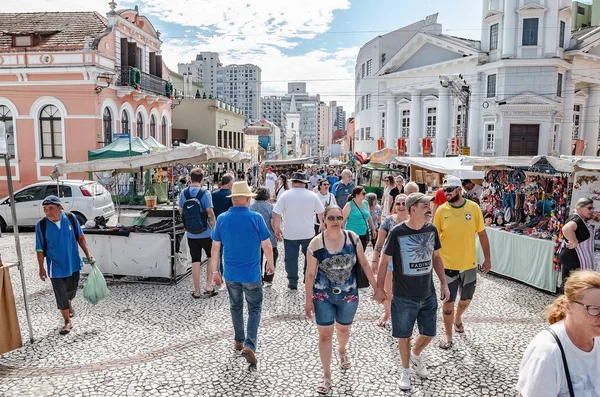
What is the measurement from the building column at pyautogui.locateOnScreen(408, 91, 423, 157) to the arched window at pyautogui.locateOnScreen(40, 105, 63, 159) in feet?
78.9

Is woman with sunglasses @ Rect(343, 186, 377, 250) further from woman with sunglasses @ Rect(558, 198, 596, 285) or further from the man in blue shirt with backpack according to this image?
woman with sunglasses @ Rect(558, 198, 596, 285)

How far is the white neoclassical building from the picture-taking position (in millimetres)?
27906

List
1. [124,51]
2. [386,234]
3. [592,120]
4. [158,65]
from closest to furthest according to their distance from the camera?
[386,234]
[124,51]
[158,65]
[592,120]

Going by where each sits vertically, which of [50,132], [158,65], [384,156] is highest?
[158,65]

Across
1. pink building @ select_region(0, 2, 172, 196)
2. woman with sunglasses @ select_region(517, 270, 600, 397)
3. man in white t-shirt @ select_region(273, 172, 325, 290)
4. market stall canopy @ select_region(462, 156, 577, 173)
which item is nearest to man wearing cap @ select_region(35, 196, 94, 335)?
man in white t-shirt @ select_region(273, 172, 325, 290)

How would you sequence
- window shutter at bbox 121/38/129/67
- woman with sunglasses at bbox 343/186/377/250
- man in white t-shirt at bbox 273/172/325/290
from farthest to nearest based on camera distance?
window shutter at bbox 121/38/129/67 < woman with sunglasses at bbox 343/186/377/250 < man in white t-shirt at bbox 273/172/325/290

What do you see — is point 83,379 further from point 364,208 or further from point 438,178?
point 438,178

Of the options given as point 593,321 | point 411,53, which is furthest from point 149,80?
point 593,321

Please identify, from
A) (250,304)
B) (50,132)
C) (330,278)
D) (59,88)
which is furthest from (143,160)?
(50,132)

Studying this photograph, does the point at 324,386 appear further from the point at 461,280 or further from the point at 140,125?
the point at 140,125

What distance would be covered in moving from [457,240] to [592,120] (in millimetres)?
32551

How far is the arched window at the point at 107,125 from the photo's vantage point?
21.1 metres

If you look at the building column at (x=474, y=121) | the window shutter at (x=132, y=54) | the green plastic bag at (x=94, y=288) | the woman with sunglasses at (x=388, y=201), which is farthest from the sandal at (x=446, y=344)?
the building column at (x=474, y=121)

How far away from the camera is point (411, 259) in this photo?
4.30 meters
